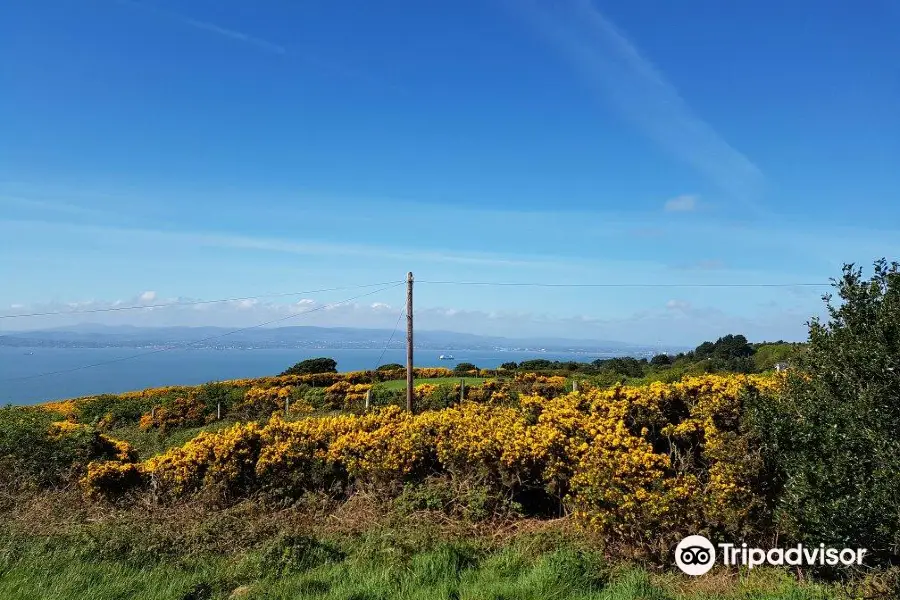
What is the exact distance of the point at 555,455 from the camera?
7918mm

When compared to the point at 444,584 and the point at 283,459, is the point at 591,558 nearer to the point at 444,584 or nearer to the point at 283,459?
Answer: the point at 444,584

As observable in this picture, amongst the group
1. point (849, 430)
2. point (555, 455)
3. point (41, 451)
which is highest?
point (849, 430)

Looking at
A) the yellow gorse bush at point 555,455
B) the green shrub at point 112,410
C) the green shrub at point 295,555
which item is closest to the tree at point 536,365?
the green shrub at point 112,410

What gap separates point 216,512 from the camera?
27.4ft

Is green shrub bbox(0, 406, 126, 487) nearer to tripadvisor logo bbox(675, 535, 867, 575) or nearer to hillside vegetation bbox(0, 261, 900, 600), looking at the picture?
hillside vegetation bbox(0, 261, 900, 600)

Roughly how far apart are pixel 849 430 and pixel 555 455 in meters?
3.66

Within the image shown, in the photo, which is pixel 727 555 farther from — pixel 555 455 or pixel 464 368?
pixel 464 368

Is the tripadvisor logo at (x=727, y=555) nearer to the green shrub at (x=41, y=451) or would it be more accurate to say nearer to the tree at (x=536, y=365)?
the green shrub at (x=41, y=451)

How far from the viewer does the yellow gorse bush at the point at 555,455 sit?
20.9 ft

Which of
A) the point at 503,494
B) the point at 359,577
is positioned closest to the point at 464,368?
the point at 503,494

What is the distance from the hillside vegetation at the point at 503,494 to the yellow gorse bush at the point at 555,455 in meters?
0.03

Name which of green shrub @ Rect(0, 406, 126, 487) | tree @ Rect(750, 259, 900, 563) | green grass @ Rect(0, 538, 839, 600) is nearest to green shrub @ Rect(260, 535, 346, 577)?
green grass @ Rect(0, 538, 839, 600)

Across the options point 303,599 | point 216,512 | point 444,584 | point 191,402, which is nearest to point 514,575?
point 444,584

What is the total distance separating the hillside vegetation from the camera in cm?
510
